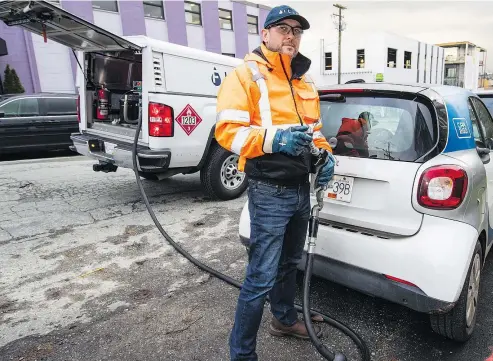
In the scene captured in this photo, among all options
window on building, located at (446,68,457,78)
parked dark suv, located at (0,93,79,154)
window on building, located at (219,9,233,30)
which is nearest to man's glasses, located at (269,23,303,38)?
parked dark suv, located at (0,93,79,154)

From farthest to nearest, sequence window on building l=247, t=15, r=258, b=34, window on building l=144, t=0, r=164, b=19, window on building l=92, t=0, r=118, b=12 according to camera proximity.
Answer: window on building l=247, t=15, r=258, b=34, window on building l=144, t=0, r=164, b=19, window on building l=92, t=0, r=118, b=12

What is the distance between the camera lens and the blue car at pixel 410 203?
2.09 m

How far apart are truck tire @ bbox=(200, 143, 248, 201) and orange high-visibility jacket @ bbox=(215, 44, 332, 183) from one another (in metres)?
3.16

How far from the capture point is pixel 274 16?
1928mm

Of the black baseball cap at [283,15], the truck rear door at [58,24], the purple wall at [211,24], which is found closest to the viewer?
the black baseball cap at [283,15]

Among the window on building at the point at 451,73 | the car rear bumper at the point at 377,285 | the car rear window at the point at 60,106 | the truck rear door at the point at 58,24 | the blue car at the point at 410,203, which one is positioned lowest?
the car rear bumper at the point at 377,285

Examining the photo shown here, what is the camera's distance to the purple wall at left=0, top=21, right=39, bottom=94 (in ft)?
55.5

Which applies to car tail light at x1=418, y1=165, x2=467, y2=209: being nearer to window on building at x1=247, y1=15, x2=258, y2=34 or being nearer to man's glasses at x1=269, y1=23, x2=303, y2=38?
man's glasses at x1=269, y1=23, x2=303, y2=38

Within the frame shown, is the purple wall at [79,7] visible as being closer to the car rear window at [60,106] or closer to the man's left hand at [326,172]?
the car rear window at [60,106]

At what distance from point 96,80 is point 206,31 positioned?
17913mm

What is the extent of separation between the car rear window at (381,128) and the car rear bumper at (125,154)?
7.67 ft

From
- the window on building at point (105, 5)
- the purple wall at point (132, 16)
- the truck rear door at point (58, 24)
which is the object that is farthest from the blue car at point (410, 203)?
the purple wall at point (132, 16)

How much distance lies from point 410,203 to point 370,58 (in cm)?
4125

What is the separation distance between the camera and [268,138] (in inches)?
69.6
